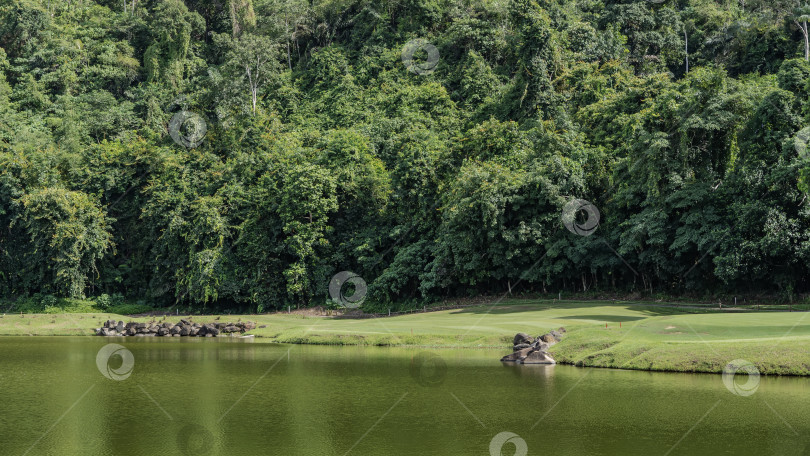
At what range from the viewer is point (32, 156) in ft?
246

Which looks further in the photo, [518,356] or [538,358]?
[518,356]

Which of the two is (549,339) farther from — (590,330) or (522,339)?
(590,330)

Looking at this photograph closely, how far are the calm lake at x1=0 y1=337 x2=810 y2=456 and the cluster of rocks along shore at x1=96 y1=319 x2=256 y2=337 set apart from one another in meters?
19.6

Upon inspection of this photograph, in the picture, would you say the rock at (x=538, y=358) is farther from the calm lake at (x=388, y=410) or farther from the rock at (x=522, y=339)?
the rock at (x=522, y=339)

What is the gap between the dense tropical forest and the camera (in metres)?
50.7

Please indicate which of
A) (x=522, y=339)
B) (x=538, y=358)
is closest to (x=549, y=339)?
(x=522, y=339)

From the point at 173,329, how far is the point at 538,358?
3382 cm

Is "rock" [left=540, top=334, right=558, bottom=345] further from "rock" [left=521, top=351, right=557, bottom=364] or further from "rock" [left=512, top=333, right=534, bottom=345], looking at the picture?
"rock" [left=521, top=351, right=557, bottom=364]

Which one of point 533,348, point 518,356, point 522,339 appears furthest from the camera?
point 522,339

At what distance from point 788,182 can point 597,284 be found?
17526mm

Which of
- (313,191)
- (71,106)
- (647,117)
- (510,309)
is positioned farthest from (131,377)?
(71,106)

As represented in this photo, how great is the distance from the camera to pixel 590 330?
39.3 metres

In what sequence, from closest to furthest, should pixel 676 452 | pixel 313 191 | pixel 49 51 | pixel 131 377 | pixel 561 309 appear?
pixel 676 452 < pixel 131 377 < pixel 561 309 < pixel 313 191 < pixel 49 51

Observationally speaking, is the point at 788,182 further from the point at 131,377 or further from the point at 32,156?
the point at 32,156
